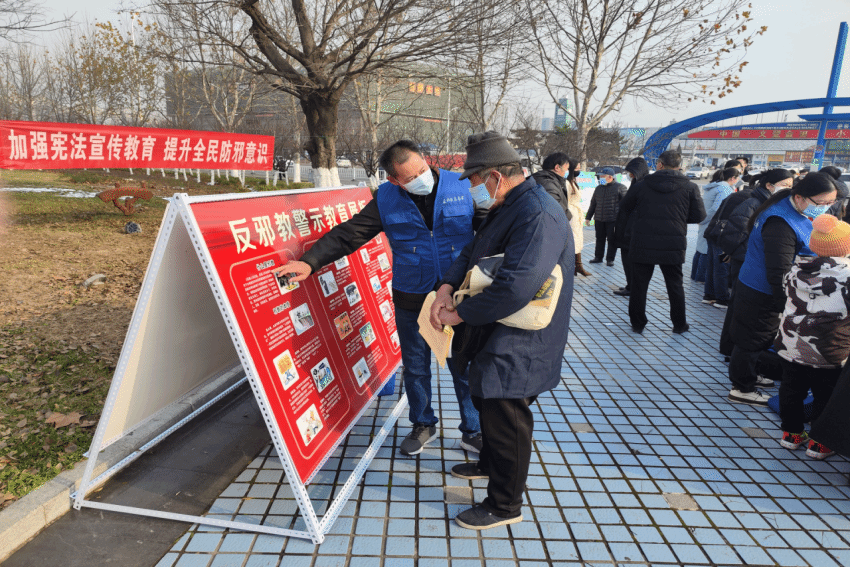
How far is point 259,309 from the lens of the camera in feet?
7.59

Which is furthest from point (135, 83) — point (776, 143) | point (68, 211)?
point (776, 143)

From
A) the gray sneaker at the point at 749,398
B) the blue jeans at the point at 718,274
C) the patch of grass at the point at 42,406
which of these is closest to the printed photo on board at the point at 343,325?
the patch of grass at the point at 42,406

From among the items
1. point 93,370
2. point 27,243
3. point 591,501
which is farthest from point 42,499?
point 27,243

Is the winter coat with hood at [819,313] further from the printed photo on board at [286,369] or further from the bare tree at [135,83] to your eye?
the bare tree at [135,83]

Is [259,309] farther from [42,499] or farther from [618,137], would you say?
[618,137]

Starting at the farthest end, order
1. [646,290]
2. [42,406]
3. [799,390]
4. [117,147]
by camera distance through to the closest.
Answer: [117,147] < [646,290] < [42,406] < [799,390]

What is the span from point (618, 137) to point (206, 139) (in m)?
32.2

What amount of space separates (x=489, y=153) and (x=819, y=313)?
2333mm

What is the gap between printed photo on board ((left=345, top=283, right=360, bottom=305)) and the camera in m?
3.28

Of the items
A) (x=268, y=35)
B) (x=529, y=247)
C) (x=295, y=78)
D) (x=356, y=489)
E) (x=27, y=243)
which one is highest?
(x=268, y=35)

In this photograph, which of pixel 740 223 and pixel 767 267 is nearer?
pixel 767 267

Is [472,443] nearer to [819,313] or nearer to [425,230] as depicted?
[425,230]

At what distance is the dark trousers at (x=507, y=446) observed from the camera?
2.28 metres

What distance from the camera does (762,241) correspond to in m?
3.63
